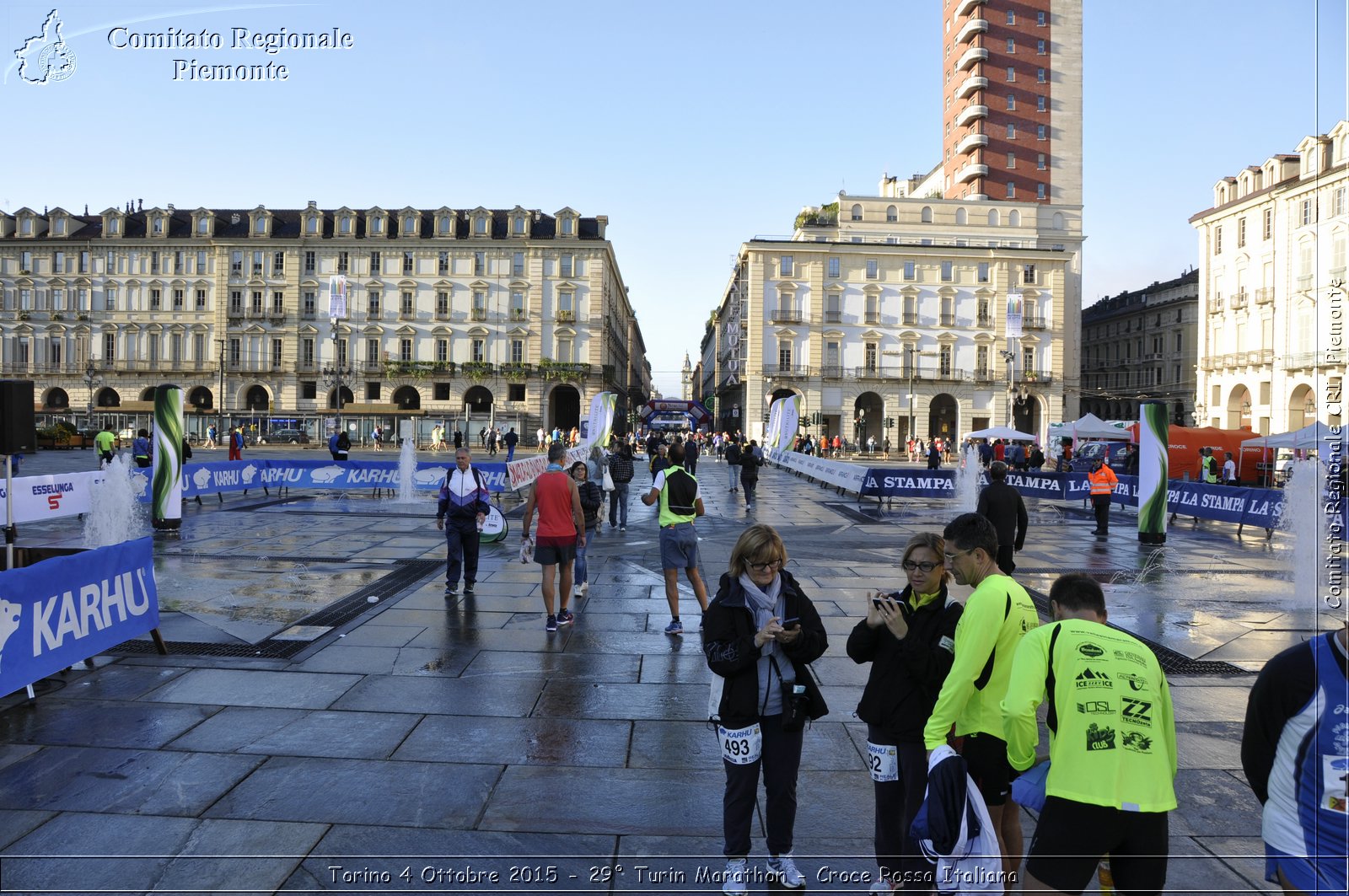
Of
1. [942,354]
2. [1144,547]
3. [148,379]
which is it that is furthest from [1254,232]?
[148,379]

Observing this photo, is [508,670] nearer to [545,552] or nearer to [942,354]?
[545,552]

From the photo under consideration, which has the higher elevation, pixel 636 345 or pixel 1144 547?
pixel 636 345

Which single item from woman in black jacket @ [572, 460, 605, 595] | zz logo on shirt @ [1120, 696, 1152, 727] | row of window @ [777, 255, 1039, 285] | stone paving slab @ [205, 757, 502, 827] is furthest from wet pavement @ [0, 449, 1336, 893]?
row of window @ [777, 255, 1039, 285]

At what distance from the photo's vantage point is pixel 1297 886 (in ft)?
8.04

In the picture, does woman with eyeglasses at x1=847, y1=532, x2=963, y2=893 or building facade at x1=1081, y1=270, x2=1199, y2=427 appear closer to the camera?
woman with eyeglasses at x1=847, y1=532, x2=963, y2=893

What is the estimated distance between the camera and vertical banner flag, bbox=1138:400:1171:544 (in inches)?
599

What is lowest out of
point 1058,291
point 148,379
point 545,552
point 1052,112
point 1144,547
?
point 1144,547

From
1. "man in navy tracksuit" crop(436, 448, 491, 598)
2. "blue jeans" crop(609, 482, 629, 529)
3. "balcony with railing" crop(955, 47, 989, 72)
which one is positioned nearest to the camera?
"man in navy tracksuit" crop(436, 448, 491, 598)

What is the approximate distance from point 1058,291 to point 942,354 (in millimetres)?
10076

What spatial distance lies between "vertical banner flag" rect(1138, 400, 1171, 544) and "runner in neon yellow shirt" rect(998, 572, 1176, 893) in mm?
13994

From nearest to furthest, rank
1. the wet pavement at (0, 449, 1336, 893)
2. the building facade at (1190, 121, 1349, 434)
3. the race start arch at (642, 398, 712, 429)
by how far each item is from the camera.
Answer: the wet pavement at (0, 449, 1336, 893), the building facade at (1190, 121, 1349, 434), the race start arch at (642, 398, 712, 429)

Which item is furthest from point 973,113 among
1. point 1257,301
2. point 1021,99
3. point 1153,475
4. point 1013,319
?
point 1153,475

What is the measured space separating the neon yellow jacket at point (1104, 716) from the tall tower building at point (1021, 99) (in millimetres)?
70876

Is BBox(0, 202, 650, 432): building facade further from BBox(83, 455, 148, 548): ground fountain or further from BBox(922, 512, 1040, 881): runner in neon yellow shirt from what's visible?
BBox(922, 512, 1040, 881): runner in neon yellow shirt
